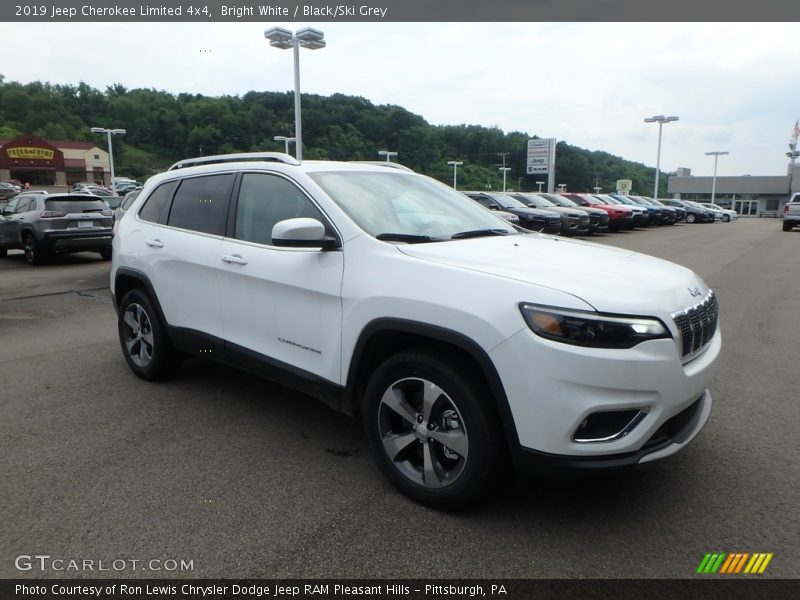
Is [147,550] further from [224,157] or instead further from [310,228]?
[224,157]

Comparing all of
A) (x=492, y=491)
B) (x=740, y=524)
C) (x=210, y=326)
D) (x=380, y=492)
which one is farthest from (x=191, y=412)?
(x=740, y=524)

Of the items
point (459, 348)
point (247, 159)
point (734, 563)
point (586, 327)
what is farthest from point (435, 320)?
point (247, 159)

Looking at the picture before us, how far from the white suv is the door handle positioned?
0.04ft

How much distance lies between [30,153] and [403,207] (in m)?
84.9

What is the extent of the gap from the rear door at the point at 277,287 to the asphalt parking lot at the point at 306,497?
0.63 m

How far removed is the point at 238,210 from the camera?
3982mm

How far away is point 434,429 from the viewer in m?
2.82

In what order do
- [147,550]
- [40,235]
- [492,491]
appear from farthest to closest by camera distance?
[40,235]
[492,491]
[147,550]

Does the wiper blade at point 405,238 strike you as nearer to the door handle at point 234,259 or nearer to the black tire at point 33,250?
the door handle at point 234,259

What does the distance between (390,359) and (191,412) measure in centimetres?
197

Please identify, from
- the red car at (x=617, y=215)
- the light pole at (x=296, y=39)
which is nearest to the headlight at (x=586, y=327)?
the light pole at (x=296, y=39)

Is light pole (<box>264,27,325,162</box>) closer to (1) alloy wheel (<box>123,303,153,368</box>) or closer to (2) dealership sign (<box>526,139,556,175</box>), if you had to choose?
(1) alloy wheel (<box>123,303,153,368</box>)

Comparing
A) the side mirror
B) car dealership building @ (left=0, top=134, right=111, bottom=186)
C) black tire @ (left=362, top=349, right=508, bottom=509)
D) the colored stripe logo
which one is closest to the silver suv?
the side mirror

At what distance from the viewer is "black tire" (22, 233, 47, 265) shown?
40.5 ft
